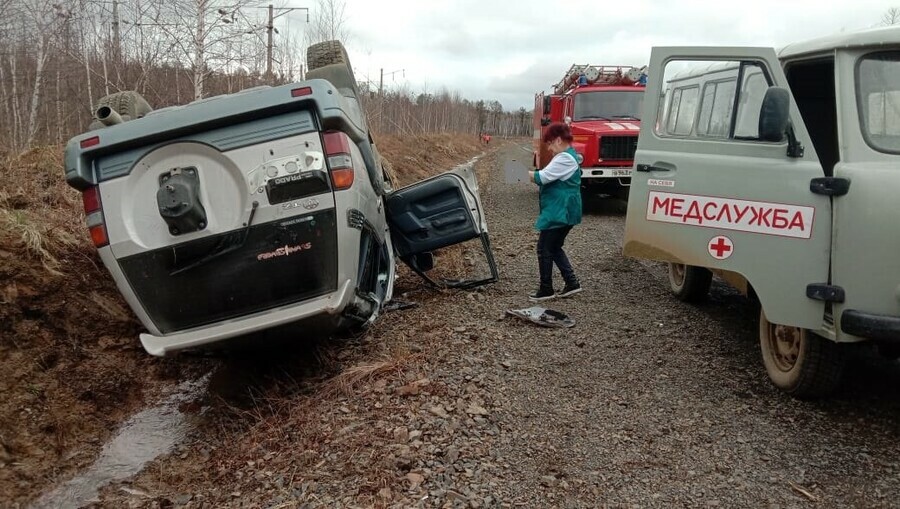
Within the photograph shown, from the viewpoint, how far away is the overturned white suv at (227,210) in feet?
12.5

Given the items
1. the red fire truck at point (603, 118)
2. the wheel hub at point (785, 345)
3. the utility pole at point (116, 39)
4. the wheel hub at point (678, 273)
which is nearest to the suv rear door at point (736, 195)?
the wheel hub at point (785, 345)

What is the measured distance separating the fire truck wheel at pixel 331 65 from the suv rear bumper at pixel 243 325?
274 cm

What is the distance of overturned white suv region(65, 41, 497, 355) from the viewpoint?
150 inches

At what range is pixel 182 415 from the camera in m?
4.77

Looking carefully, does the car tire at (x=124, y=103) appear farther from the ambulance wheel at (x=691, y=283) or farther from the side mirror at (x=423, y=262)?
the ambulance wheel at (x=691, y=283)

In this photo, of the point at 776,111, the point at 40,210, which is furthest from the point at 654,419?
the point at 40,210

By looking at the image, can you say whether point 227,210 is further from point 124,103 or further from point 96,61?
point 96,61

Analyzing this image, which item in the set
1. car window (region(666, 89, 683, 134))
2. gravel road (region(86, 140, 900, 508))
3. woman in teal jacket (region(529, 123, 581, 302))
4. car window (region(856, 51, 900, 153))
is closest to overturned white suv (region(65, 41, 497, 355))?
gravel road (region(86, 140, 900, 508))

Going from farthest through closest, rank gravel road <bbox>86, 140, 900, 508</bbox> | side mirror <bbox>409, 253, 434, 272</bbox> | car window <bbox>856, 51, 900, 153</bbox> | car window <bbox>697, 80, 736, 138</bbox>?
1. side mirror <bbox>409, 253, 434, 272</bbox>
2. car window <bbox>697, 80, 736, 138</bbox>
3. car window <bbox>856, 51, 900, 153</bbox>
4. gravel road <bbox>86, 140, 900, 508</bbox>

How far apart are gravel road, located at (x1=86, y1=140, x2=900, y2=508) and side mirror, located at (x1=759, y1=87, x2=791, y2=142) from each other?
1.66m

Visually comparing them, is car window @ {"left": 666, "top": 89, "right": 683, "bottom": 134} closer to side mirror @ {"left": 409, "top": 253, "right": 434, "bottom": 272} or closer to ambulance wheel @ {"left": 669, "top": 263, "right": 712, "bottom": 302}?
ambulance wheel @ {"left": 669, "top": 263, "right": 712, "bottom": 302}

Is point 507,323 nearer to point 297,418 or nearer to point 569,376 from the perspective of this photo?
point 569,376

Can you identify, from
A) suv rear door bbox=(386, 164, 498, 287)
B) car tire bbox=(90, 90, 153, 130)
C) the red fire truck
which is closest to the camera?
car tire bbox=(90, 90, 153, 130)

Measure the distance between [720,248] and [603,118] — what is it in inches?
341
